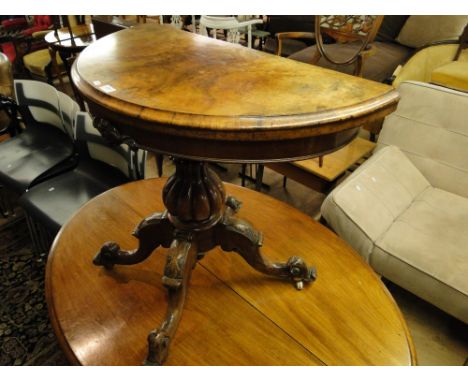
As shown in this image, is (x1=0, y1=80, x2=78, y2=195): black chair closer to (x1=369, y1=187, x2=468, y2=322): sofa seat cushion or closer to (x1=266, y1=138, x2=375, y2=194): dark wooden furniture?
(x1=266, y1=138, x2=375, y2=194): dark wooden furniture

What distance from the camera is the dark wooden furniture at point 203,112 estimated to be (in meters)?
0.45

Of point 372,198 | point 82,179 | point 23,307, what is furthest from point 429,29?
point 23,307

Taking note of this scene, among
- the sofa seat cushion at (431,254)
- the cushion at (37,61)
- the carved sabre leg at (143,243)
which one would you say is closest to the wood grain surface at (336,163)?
the sofa seat cushion at (431,254)

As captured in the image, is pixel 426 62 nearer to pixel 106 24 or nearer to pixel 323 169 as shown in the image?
pixel 323 169

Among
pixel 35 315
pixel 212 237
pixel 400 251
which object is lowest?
pixel 35 315

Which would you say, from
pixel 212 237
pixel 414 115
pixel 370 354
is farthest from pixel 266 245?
pixel 414 115

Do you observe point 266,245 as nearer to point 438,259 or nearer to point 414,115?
point 438,259

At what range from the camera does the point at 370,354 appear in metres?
0.67

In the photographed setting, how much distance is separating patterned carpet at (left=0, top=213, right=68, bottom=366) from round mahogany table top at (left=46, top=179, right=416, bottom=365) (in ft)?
1.92

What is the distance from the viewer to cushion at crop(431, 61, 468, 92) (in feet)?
5.34

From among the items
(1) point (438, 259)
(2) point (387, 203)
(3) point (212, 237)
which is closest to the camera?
(3) point (212, 237)

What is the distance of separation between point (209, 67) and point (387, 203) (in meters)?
0.97

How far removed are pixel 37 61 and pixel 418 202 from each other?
308 cm

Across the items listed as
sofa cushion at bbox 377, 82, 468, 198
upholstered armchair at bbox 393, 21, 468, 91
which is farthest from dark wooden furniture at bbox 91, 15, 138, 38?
sofa cushion at bbox 377, 82, 468, 198
